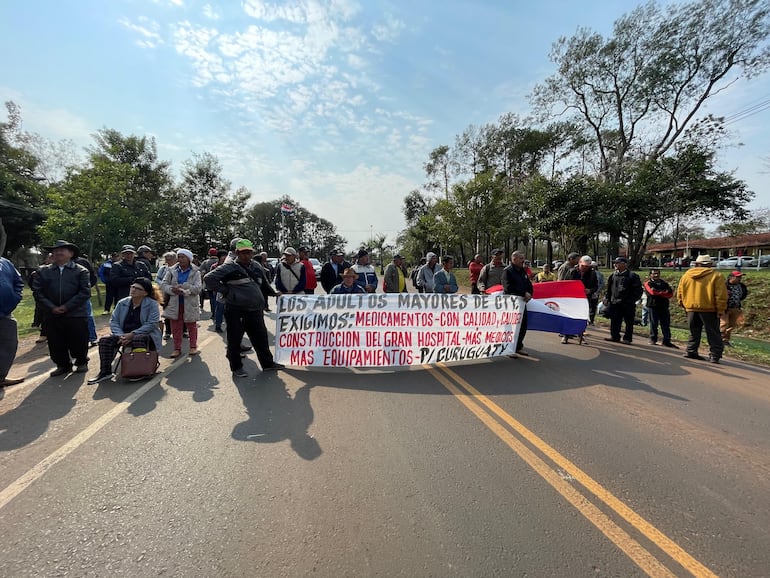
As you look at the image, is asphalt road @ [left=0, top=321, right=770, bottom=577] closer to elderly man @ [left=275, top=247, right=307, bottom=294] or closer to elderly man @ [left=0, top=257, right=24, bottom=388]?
elderly man @ [left=0, top=257, right=24, bottom=388]

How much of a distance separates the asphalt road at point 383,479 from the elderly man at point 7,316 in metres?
0.34

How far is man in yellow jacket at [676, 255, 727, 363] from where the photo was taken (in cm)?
622

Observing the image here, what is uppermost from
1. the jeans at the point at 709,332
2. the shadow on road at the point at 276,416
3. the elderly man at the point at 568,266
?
the elderly man at the point at 568,266

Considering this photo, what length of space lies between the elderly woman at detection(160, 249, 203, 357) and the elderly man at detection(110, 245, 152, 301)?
9.05 ft

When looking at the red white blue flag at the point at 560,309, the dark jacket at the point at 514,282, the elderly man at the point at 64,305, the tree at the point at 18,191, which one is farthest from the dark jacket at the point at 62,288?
the tree at the point at 18,191

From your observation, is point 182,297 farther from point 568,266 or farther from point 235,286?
point 568,266

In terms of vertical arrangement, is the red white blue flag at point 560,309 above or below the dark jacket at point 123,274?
below

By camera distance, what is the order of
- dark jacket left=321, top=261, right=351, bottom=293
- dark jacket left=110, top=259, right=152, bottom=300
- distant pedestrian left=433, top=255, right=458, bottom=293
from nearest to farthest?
distant pedestrian left=433, top=255, right=458, bottom=293, dark jacket left=110, top=259, right=152, bottom=300, dark jacket left=321, top=261, right=351, bottom=293

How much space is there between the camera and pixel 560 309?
716 cm

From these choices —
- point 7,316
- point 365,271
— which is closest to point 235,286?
point 7,316

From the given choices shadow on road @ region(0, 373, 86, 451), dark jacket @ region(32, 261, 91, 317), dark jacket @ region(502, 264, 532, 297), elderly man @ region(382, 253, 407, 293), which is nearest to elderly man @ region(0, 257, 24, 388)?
dark jacket @ region(32, 261, 91, 317)

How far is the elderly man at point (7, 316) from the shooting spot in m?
4.73

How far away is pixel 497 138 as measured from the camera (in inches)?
1362

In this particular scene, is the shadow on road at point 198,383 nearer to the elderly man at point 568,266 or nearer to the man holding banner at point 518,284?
the man holding banner at point 518,284
